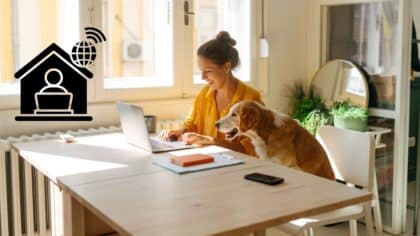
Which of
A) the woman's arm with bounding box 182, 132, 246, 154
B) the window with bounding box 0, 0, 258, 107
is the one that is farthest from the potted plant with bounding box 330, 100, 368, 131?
the woman's arm with bounding box 182, 132, 246, 154

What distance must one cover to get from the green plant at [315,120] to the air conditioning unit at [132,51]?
1226 mm

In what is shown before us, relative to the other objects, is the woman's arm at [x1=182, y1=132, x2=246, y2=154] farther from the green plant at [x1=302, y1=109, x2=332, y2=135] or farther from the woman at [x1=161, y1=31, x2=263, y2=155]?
the green plant at [x1=302, y1=109, x2=332, y2=135]

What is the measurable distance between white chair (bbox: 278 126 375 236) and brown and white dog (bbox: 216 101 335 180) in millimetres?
78

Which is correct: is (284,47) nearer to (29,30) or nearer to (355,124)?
(355,124)

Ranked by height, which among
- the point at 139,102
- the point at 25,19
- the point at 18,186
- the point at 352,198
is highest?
the point at 25,19

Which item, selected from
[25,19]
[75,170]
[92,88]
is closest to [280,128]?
[75,170]

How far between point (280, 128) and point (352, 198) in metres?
0.86

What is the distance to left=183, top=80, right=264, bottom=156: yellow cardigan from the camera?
249 centimetres

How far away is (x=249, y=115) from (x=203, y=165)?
19.0 inches

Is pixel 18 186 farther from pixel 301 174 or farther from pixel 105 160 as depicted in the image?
pixel 301 174

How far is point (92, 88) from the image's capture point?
2904 mm

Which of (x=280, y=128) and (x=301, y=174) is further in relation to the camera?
(x=280, y=128)

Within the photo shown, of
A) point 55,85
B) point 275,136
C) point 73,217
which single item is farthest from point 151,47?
point 73,217

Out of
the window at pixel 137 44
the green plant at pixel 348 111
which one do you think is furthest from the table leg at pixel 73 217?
the green plant at pixel 348 111
